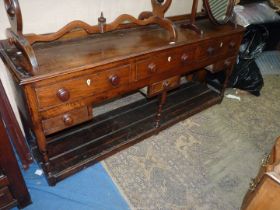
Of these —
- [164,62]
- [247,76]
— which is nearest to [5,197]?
[164,62]

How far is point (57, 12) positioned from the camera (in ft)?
5.35

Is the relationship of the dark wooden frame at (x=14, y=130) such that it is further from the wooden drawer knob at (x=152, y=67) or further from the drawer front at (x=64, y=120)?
the wooden drawer knob at (x=152, y=67)

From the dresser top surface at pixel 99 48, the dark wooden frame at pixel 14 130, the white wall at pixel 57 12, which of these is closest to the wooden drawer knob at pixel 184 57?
the dresser top surface at pixel 99 48

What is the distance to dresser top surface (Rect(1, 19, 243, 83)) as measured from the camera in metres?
1.28

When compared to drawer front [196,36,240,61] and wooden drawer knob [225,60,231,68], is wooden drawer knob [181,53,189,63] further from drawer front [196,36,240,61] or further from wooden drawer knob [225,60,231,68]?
wooden drawer knob [225,60,231,68]

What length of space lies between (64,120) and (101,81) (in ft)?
1.07

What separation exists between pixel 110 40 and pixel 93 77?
17.9 inches

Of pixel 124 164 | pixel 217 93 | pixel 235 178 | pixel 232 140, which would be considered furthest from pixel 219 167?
pixel 217 93

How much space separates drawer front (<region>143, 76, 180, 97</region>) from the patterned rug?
0.52 m

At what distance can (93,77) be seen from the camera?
1.38 metres

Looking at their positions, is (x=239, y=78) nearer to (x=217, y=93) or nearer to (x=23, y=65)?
(x=217, y=93)

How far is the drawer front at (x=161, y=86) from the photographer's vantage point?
180cm

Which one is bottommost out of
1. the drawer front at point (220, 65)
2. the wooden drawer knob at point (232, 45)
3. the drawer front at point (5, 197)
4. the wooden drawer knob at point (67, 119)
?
the drawer front at point (5, 197)

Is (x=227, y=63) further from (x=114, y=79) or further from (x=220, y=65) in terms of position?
(x=114, y=79)
